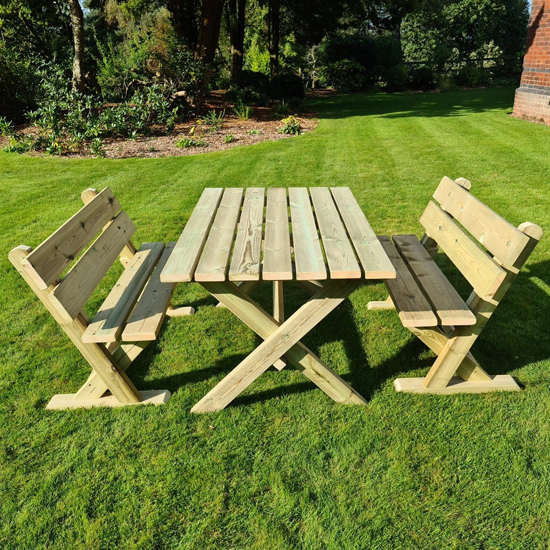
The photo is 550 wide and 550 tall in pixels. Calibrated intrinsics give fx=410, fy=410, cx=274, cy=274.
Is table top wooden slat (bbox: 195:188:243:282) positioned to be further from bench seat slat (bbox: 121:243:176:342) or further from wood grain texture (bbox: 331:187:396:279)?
wood grain texture (bbox: 331:187:396:279)

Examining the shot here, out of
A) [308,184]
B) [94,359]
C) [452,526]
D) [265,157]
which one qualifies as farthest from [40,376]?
[265,157]

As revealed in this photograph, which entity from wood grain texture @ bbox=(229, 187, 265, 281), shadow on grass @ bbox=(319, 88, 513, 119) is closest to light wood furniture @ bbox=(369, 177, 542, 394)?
wood grain texture @ bbox=(229, 187, 265, 281)

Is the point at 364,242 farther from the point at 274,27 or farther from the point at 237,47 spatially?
the point at 274,27

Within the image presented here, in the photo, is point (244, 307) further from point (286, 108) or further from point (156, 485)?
point (286, 108)

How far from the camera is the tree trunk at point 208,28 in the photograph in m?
11.5

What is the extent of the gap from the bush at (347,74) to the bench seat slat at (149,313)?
832 inches

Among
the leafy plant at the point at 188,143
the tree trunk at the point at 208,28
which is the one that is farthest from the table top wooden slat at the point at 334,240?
the tree trunk at the point at 208,28

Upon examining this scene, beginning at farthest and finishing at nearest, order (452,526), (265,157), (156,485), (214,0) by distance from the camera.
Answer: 1. (214,0)
2. (265,157)
3. (156,485)
4. (452,526)

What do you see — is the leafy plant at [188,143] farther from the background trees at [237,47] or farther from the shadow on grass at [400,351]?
the shadow on grass at [400,351]

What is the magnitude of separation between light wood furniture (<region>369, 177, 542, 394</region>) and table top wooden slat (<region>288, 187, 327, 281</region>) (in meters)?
0.59

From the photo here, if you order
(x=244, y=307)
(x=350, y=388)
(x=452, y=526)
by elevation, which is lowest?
(x=452, y=526)

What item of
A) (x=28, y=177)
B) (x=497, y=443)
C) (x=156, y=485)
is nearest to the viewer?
(x=156, y=485)

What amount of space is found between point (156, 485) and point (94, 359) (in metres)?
0.73

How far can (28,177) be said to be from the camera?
6.98 metres
